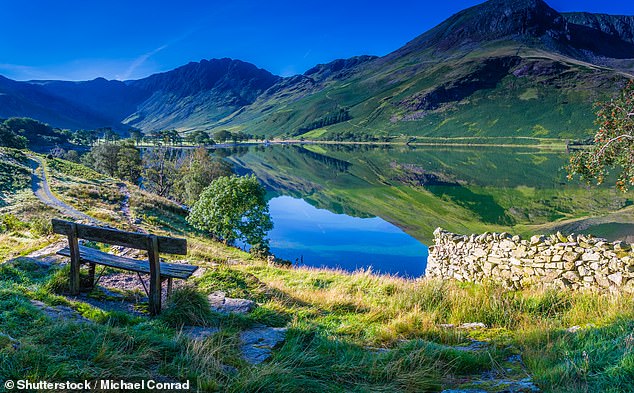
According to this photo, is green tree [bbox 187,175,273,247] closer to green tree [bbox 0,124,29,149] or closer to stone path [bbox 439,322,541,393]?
stone path [bbox 439,322,541,393]

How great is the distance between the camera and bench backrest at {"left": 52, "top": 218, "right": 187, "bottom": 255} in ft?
24.3

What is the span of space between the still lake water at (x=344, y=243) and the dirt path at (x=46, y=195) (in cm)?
1734

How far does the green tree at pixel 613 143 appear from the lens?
1464 cm

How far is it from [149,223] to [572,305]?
3016 centimetres

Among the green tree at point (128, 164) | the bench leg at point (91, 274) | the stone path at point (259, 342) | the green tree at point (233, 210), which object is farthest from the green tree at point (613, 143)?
the green tree at point (128, 164)

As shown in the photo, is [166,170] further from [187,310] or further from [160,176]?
[187,310]

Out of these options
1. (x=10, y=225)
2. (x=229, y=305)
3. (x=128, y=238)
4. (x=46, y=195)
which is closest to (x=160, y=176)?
(x=46, y=195)

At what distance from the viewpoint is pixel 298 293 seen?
10867 millimetres

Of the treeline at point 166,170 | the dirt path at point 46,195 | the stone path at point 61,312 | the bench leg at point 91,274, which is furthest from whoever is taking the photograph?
the treeline at point 166,170

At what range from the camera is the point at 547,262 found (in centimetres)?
1173

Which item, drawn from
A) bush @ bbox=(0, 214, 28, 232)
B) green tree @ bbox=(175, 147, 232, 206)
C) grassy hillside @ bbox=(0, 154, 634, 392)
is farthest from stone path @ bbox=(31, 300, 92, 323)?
green tree @ bbox=(175, 147, 232, 206)

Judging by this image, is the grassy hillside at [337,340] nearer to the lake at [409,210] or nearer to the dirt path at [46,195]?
the lake at [409,210]

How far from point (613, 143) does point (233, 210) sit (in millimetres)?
26245

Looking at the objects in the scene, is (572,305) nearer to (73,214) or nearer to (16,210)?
(73,214)
